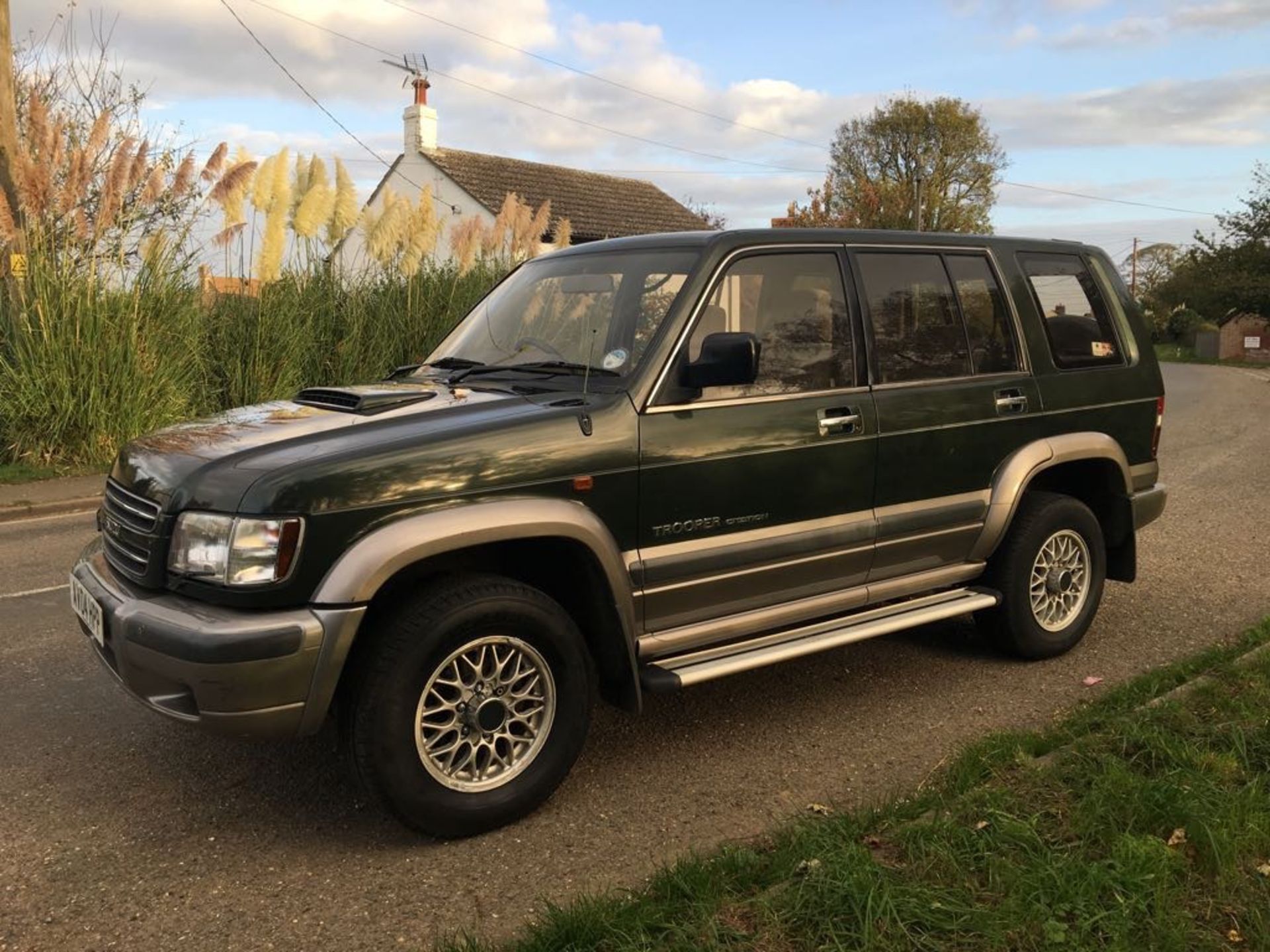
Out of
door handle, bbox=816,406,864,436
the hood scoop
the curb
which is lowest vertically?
the curb

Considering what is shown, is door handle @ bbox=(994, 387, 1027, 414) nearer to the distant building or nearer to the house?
the house

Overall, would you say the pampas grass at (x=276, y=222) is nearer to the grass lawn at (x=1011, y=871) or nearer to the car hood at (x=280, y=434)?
the car hood at (x=280, y=434)

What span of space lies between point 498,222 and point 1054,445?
32.8ft

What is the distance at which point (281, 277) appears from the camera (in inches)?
456

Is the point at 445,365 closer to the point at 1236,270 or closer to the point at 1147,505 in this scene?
the point at 1147,505

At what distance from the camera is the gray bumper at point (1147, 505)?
525cm

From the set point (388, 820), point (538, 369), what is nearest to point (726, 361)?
point (538, 369)

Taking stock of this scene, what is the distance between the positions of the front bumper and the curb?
6.87m

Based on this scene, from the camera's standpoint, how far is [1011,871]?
2.76 m

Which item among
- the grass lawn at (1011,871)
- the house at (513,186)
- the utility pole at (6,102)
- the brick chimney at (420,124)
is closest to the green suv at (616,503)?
the grass lawn at (1011,871)

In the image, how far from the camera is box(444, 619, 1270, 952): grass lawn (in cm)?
254

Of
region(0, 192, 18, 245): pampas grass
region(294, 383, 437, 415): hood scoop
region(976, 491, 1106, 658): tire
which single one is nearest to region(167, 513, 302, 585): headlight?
region(294, 383, 437, 415): hood scoop

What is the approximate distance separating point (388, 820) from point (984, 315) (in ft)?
11.0

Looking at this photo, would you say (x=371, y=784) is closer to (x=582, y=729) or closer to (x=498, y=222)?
(x=582, y=729)
